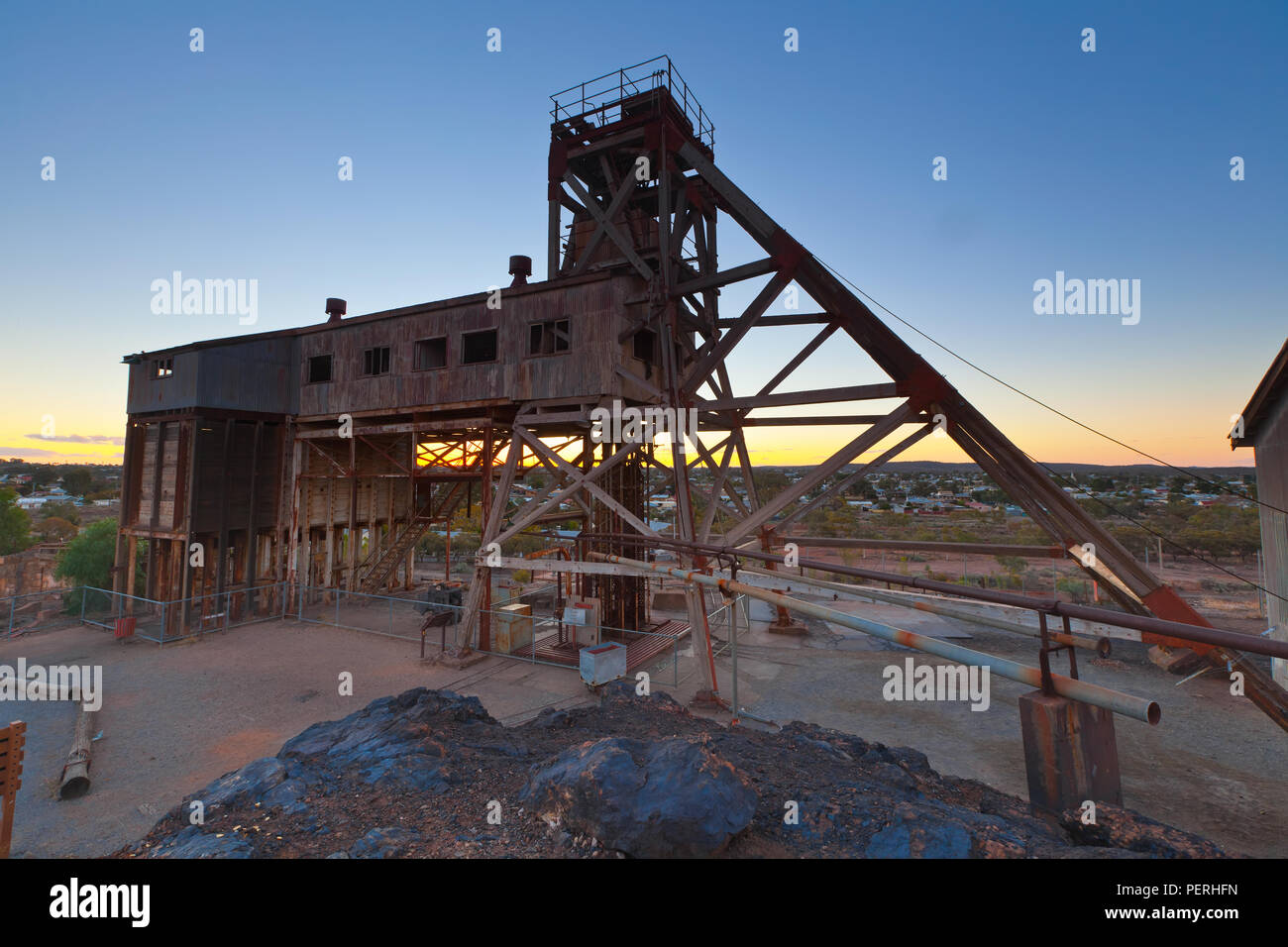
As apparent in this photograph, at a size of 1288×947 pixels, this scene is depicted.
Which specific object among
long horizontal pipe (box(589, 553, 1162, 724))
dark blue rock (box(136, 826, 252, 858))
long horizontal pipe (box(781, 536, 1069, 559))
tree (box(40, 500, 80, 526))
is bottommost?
tree (box(40, 500, 80, 526))

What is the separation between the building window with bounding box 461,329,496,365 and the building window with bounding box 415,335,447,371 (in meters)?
0.82

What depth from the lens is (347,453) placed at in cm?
2397

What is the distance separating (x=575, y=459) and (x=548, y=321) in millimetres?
5211

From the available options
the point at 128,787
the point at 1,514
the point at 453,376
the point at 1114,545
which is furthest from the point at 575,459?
the point at 1,514

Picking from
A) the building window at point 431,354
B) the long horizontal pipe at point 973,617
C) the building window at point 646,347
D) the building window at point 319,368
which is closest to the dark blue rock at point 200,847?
the long horizontal pipe at point 973,617

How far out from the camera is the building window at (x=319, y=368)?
20.3 metres

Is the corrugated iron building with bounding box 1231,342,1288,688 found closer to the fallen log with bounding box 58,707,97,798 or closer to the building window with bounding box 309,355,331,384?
the fallen log with bounding box 58,707,97,798

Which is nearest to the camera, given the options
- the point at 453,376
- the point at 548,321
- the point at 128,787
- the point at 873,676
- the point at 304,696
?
the point at 128,787

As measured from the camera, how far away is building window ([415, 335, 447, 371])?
18141mm

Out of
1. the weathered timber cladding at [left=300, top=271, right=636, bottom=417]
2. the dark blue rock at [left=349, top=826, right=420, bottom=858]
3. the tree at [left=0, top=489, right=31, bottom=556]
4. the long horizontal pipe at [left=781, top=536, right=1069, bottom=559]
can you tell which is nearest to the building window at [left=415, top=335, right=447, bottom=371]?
the weathered timber cladding at [left=300, top=271, right=636, bottom=417]

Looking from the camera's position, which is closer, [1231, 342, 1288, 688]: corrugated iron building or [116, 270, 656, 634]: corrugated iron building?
[1231, 342, 1288, 688]: corrugated iron building
